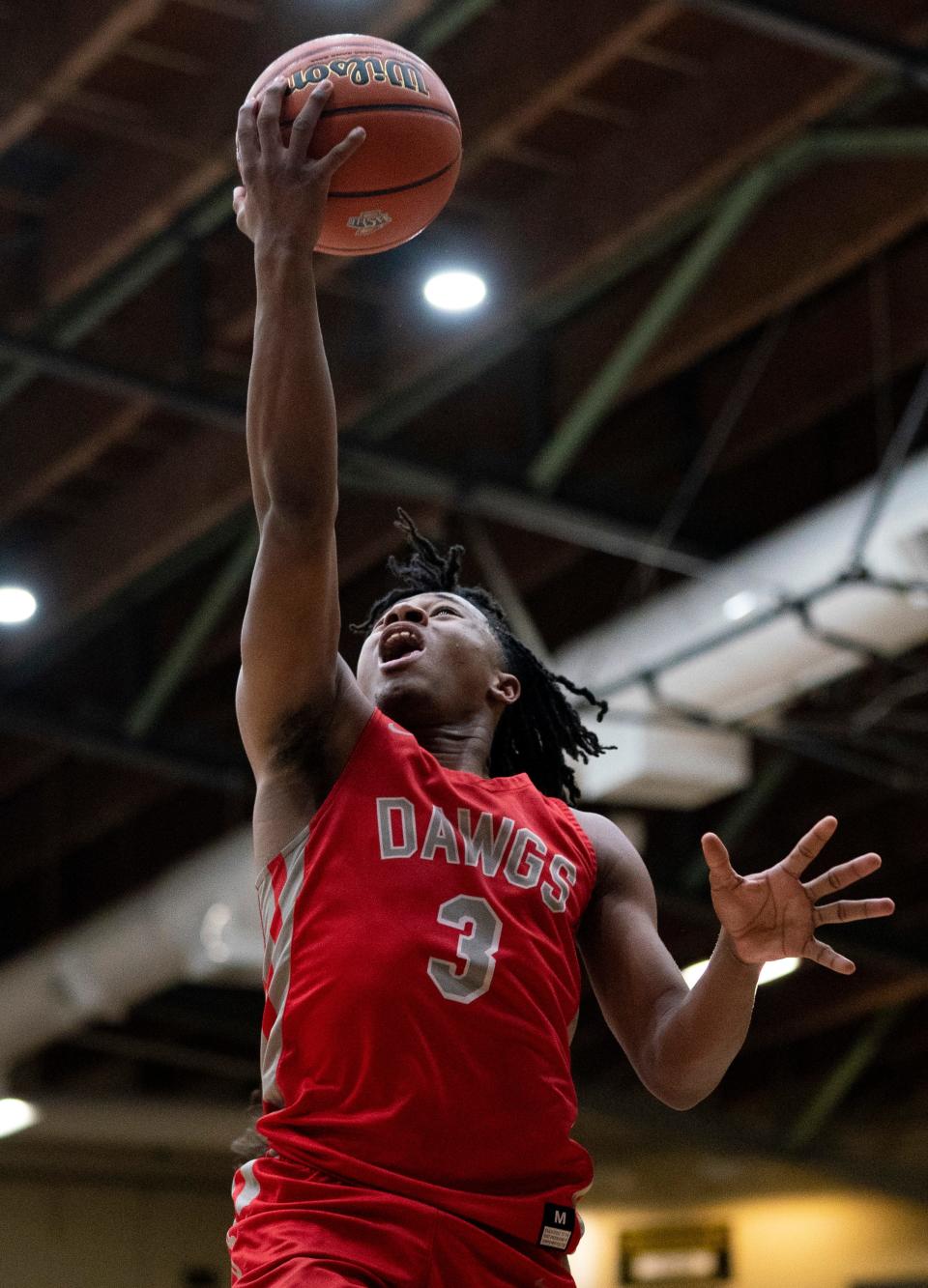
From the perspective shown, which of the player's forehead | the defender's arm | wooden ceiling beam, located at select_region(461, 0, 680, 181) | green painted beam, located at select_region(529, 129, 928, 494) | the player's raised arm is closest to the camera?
the player's raised arm

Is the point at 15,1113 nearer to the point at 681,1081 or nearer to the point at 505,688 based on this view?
the point at 505,688

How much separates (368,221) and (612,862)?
1.02 m

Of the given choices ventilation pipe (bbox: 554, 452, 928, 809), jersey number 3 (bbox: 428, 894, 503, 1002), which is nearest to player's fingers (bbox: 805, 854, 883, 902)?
jersey number 3 (bbox: 428, 894, 503, 1002)

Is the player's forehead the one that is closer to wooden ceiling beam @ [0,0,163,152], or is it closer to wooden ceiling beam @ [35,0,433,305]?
wooden ceiling beam @ [35,0,433,305]

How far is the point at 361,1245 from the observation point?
2504 millimetres

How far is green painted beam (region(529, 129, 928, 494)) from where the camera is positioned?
7.09 metres

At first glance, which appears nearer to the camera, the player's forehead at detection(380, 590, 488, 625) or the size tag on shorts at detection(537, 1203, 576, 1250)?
the size tag on shorts at detection(537, 1203, 576, 1250)

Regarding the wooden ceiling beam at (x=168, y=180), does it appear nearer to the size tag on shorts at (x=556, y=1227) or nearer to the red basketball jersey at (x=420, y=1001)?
the red basketball jersey at (x=420, y=1001)

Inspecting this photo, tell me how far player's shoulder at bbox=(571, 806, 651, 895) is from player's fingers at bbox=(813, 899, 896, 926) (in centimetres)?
40

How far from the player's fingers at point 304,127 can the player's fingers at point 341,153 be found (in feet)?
0.10

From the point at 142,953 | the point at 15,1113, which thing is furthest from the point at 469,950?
the point at 15,1113

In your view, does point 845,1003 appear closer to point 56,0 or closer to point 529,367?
point 529,367

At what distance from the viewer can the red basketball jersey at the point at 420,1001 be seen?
2576mm

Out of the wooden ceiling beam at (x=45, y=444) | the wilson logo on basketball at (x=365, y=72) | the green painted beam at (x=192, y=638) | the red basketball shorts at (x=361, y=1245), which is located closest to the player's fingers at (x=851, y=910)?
the red basketball shorts at (x=361, y=1245)
